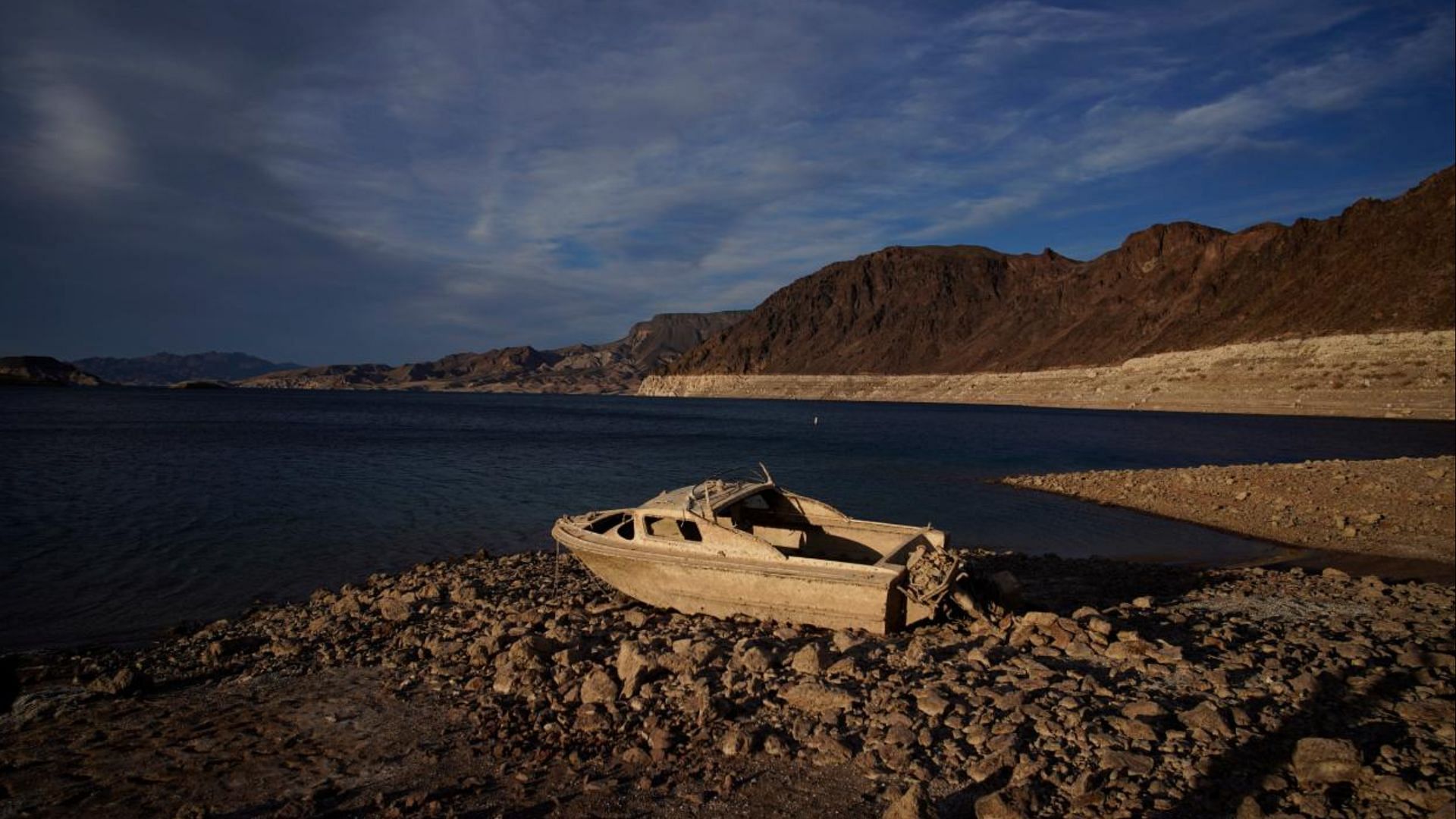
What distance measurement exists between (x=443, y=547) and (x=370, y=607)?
591 centimetres

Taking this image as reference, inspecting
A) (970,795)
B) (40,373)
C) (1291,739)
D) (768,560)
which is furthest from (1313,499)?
(40,373)

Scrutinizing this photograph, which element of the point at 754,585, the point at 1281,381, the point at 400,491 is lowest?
the point at 400,491

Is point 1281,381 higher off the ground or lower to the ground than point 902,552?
higher

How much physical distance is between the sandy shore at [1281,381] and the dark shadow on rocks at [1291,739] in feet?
240

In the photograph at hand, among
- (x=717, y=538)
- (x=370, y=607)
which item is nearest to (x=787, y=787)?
(x=717, y=538)

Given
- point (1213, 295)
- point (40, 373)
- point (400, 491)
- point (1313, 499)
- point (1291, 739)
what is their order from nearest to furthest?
point (1291, 739) < point (1313, 499) < point (400, 491) < point (1213, 295) < point (40, 373)

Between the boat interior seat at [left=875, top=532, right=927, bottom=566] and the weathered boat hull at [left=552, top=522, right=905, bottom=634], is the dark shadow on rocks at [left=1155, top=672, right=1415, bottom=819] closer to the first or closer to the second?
the weathered boat hull at [left=552, top=522, right=905, bottom=634]

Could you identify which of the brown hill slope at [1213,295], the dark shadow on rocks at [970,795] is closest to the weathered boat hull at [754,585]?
the dark shadow on rocks at [970,795]

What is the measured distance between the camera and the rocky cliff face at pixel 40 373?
6112 inches

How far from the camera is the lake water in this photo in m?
13.9

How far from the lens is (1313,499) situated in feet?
66.0

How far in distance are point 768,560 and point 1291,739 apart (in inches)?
210

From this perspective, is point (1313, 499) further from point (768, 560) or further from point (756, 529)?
point (768, 560)

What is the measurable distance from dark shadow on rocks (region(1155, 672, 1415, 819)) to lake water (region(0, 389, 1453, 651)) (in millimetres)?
9720
